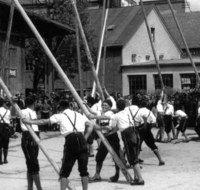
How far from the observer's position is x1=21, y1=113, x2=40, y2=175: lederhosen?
953 cm

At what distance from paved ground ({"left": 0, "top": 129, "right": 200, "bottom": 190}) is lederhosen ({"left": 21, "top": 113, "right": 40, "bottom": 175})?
36.0 inches

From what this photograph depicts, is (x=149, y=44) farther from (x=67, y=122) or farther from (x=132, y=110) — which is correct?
(x=67, y=122)

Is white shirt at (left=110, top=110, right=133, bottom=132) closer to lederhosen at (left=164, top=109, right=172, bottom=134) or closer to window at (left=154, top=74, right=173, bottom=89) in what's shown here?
lederhosen at (left=164, top=109, right=172, bottom=134)

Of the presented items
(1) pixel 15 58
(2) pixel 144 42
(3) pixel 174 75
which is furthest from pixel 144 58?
(1) pixel 15 58

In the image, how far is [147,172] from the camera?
12.1 m

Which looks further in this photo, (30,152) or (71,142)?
(30,152)

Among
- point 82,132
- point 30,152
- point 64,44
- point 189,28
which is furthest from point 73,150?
point 189,28

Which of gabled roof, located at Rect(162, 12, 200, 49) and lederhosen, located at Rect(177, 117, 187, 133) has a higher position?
gabled roof, located at Rect(162, 12, 200, 49)

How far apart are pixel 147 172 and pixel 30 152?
3.50m

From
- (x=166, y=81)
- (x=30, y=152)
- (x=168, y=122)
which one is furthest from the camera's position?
(x=166, y=81)

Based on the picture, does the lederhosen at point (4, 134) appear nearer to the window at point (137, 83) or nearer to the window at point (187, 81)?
the window at point (187, 81)

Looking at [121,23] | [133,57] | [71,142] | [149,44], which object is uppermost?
[121,23]

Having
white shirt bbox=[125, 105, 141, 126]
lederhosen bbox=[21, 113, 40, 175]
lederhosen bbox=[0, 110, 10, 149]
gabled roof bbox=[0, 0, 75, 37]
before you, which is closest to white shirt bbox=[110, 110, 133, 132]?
white shirt bbox=[125, 105, 141, 126]

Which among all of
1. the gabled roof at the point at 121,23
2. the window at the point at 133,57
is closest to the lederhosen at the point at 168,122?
the gabled roof at the point at 121,23
